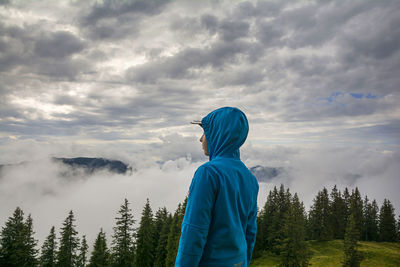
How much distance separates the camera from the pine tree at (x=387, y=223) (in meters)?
78.3

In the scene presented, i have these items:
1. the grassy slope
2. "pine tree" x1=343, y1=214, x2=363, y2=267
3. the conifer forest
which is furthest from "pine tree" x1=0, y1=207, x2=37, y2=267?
"pine tree" x1=343, y1=214, x2=363, y2=267

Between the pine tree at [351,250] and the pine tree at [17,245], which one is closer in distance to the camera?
the pine tree at [17,245]

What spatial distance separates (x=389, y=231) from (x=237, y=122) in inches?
4066

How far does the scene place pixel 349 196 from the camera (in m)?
81.8

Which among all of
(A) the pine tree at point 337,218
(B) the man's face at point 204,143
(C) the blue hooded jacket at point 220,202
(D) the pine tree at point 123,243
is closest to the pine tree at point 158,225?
(D) the pine tree at point 123,243

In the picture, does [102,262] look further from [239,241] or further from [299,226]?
[239,241]

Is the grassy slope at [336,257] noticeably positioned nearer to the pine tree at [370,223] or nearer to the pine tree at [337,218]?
the pine tree at [337,218]

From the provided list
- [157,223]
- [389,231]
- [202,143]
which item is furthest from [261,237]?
[202,143]

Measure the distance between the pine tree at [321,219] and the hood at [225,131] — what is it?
280 ft

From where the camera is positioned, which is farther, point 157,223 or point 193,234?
point 157,223

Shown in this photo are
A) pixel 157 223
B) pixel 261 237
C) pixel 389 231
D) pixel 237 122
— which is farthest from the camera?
pixel 389 231

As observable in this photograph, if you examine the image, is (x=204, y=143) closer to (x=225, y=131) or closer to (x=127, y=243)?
(x=225, y=131)

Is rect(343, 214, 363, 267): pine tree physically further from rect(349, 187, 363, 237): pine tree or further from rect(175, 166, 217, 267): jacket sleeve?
rect(175, 166, 217, 267): jacket sleeve

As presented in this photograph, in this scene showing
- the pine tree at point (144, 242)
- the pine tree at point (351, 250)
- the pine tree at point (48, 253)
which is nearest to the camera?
the pine tree at point (351, 250)
